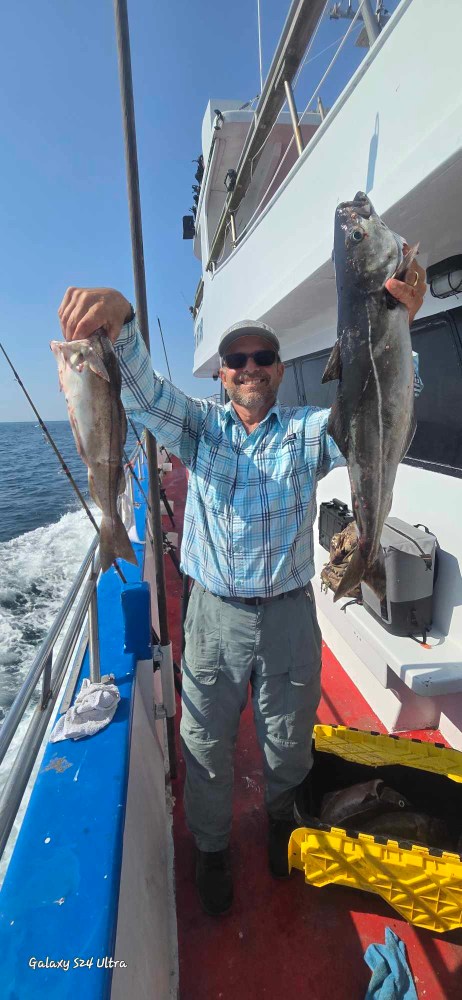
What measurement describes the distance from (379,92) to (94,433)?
272 cm

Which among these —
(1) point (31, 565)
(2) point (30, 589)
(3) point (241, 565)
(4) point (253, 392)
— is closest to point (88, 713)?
(3) point (241, 565)


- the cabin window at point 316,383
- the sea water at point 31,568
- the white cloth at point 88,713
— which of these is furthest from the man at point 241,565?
the cabin window at point 316,383

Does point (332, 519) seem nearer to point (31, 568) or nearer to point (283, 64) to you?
point (283, 64)

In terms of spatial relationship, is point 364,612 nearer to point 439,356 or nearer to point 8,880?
point 439,356

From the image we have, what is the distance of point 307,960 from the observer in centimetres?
214

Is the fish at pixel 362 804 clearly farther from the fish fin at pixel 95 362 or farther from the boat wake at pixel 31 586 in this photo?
the boat wake at pixel 31 586

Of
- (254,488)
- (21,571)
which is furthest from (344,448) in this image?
(21,571)

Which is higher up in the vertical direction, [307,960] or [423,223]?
[423,223]

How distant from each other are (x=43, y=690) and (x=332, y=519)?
10.2 feet

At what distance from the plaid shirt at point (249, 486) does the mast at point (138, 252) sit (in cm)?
28

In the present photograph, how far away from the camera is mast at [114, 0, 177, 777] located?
6.37ft

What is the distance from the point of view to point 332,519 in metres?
4.39

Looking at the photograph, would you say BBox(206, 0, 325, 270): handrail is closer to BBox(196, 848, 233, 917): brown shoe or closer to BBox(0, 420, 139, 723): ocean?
BBox(0, 420, 139, 723): ocean

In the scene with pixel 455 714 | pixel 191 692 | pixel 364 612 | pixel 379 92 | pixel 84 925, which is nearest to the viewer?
pixel 84 925
